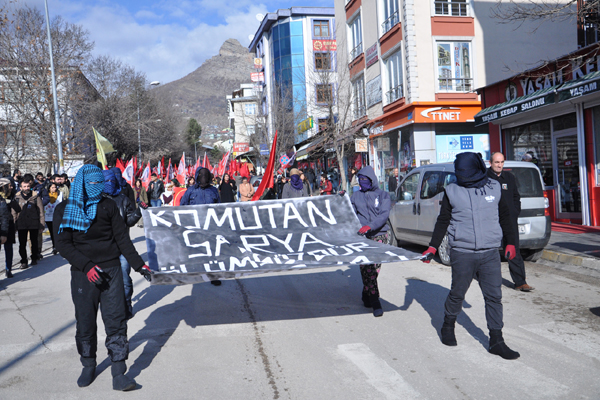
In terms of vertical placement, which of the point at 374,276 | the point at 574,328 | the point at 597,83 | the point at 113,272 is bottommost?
the point at 574,328

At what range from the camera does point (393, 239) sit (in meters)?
11.7

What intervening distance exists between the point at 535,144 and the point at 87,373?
14.9 m

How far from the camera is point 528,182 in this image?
30.7ft

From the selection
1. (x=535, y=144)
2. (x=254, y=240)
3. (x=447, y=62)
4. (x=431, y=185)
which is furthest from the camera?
(x=447, y=62)

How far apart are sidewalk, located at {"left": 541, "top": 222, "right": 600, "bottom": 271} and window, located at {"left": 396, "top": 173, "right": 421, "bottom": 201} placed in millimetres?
2718

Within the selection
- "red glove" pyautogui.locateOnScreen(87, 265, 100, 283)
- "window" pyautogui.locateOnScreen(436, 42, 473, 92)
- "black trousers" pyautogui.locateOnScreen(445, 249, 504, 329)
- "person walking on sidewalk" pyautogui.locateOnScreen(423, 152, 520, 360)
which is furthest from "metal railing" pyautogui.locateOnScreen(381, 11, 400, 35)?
"red glove" pyautogui.locateOnScreen(87, 265, 100, 283)

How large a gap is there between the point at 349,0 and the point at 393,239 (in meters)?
22.3

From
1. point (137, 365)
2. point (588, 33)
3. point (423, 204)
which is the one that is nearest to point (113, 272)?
point (137, 365)

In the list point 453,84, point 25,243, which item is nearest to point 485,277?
point 25,243

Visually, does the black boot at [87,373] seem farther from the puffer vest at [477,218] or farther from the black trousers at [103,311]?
the puffer vest at [477,218]

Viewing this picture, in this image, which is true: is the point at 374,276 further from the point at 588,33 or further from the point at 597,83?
the point at 588,33

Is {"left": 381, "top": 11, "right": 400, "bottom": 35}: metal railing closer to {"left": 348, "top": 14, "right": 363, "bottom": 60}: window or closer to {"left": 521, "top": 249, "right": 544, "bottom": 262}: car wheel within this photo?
{"left": 348, "top": 14, "right": 363, "bottom": 60}: window

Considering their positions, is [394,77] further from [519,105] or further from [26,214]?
[26,214]

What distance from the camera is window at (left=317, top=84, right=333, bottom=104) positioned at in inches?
1128
